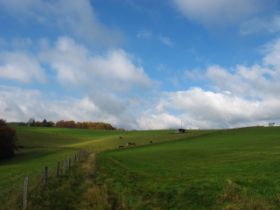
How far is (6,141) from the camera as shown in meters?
96.2

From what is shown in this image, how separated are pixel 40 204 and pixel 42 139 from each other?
123500 mm

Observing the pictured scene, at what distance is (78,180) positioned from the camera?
29000mm

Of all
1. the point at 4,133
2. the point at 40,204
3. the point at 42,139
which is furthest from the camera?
the point at 42,139

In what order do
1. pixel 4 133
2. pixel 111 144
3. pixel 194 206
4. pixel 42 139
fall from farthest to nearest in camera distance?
pixel 42 139, pixel 111 144, pixel 4 133, pixel 194 206

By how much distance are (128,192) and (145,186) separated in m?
3.17

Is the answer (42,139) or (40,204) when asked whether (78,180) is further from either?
(42,139)

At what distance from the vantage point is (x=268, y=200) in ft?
66.6

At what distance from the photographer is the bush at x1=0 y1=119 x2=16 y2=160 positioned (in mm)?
94575

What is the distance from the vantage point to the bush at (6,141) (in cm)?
9457

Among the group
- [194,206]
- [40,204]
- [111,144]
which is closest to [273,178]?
[194,206]

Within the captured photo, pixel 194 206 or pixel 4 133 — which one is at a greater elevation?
pixel 4 133

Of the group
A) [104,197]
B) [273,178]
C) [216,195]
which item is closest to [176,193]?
[216,195]

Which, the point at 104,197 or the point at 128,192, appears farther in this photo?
the point at 128,192

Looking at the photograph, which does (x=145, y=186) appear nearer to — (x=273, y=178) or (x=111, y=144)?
(x=273, y=178)
